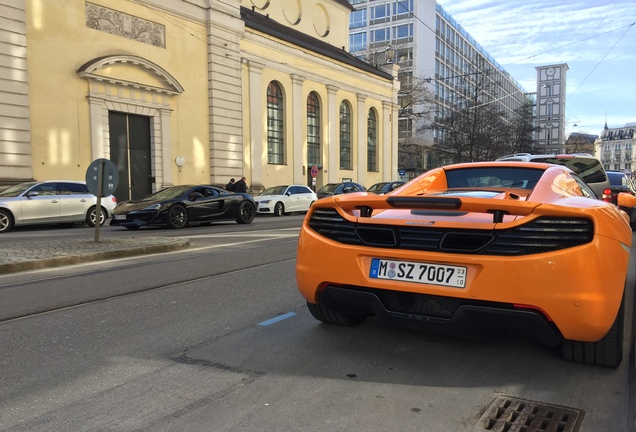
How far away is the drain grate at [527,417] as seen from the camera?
8.53 ft

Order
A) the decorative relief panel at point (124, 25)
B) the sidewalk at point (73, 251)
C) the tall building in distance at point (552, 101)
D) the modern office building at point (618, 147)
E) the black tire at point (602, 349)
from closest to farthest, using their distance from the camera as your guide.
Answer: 1. the black tire at point (602, 349)
2. the sidewalk at point (73, 251)
3. the decorative relief panel at point (124, 25)
4. the tall building in distance at point (552, 101)
5. the modern office building at point (618, 147)

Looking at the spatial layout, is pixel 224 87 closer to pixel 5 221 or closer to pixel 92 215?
pixel 92 215

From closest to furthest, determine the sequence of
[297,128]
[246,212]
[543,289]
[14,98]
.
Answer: [543,289]
[246,212]
[14,98]
[297,128]

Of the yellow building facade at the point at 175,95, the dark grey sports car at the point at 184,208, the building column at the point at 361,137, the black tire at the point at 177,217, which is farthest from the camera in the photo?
the building column at the point at 361,137

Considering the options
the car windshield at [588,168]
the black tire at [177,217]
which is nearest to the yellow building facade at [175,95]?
the black tire at [177,217]

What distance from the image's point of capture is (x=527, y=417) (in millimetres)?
2723

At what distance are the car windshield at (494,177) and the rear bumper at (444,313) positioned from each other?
1842 millimetres

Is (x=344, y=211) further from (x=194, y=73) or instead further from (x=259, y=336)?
(x=194, y=73)

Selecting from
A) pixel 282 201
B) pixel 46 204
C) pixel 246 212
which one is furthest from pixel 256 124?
pixel 46 204

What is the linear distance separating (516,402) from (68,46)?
23704mm

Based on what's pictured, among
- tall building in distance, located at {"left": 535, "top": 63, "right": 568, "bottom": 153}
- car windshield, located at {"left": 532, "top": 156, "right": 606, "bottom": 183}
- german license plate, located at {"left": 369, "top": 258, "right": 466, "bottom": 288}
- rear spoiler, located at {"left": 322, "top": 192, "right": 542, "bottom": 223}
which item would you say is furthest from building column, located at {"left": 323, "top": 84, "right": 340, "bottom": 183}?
tall building in distance, located at {"left": 535, "top": 63, "right": 568, "bottom": 153}

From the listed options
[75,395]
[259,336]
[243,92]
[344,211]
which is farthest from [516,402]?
[243,92]

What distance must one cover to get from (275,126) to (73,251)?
2576cm

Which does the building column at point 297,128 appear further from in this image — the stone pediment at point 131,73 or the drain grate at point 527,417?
the drain grate at point 527,417
